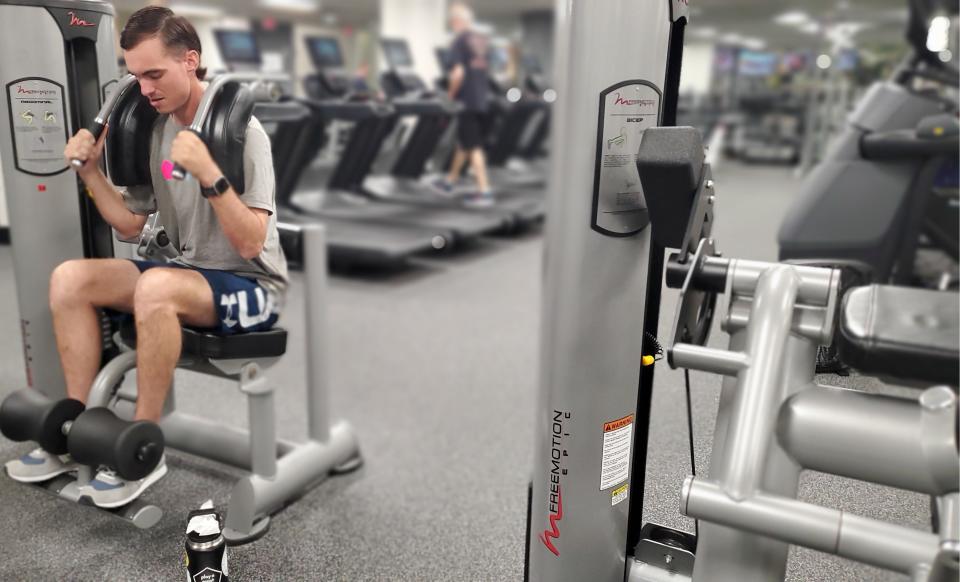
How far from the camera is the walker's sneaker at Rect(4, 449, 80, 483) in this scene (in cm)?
147

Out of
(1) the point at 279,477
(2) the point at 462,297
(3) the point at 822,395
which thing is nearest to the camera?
(3) the point at 822,395

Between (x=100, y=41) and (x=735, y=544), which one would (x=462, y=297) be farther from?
(x=735, y=544)

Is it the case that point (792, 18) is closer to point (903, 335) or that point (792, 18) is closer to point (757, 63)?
point (757, 63)

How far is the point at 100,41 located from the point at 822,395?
1.38 metres

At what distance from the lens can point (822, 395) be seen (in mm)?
917

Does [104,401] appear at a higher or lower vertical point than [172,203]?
lower

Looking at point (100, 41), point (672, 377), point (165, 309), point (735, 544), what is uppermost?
point (100, 41)

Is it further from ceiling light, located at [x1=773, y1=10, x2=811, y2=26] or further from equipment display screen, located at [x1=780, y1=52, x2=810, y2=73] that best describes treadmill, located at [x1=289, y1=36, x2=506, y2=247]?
ceiling light, located at [x1=773, y1=10, x2=811, y2=26]

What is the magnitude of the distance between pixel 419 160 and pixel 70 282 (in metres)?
4.92

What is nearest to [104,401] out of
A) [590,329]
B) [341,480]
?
[341,480]

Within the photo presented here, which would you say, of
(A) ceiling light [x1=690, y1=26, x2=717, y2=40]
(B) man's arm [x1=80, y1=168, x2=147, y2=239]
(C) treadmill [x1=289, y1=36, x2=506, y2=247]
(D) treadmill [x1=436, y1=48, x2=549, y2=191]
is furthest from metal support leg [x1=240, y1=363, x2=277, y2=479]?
(A) ceiling light [x1=690, y1=26, x2=717, y2=40]

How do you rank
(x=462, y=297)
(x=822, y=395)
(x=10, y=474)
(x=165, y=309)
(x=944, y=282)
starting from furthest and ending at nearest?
(x=462, y=297)
(x=944, y=282)
(x=10, y=474)
(x=165, y=309)
(x=822, y=395)

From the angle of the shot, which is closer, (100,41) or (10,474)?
(100,41)

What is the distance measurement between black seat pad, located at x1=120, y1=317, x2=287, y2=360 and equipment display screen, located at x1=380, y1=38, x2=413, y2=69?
5.83 metres
